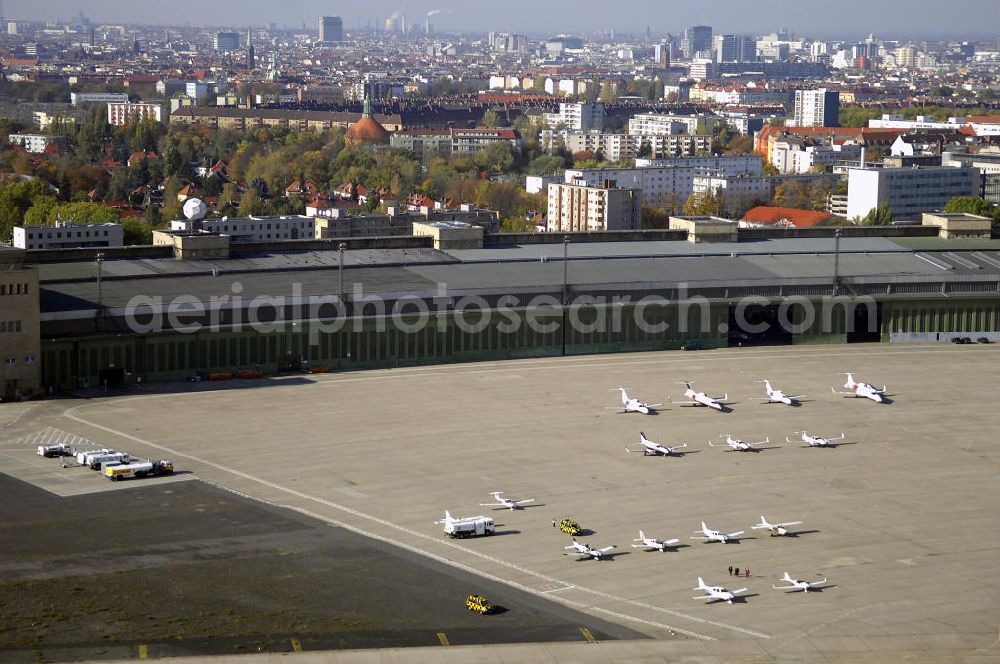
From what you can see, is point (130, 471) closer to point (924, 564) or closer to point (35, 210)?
point (924, 564)

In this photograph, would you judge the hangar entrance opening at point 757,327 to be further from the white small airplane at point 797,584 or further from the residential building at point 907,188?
the residential building at point 907,188

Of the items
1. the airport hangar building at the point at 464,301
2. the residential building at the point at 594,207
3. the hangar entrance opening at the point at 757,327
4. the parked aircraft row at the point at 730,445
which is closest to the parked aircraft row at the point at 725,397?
the parked aircraft row at the point at 730,445

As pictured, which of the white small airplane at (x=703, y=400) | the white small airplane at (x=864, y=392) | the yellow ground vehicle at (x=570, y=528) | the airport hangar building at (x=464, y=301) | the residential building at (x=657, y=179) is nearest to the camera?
the yellow ground vehicle at (x=570, y=528)

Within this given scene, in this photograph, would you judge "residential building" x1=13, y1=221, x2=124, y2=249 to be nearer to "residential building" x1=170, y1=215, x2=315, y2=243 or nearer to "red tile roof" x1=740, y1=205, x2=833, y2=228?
"residential building" x1=170, y1=215, x2=315, y2=243

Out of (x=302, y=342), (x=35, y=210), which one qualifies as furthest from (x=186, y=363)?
(x=35, y=210)

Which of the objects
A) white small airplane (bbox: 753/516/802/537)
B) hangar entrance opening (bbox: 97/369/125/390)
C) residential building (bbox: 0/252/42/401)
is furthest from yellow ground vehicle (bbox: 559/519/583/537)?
residential building (bbox: 0/252/42/401)

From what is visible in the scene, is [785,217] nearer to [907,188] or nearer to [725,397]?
[907,188]

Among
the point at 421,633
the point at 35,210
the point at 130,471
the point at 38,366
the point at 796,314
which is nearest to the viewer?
the point at 421,633
